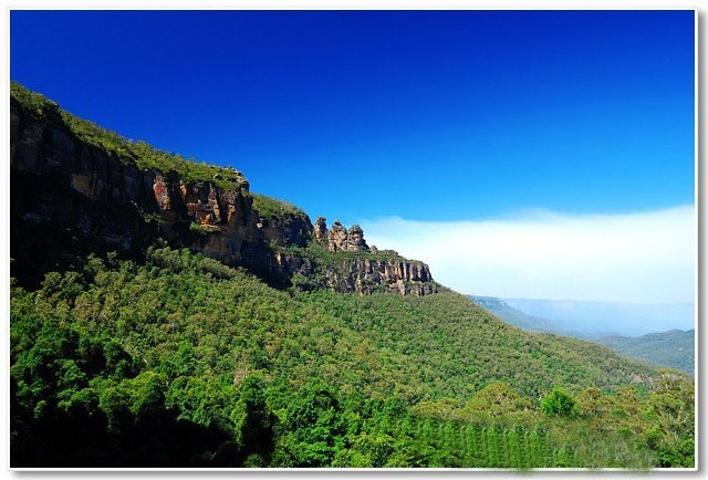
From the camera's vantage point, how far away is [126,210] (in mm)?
24344

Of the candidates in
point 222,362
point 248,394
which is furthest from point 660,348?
point 248,394

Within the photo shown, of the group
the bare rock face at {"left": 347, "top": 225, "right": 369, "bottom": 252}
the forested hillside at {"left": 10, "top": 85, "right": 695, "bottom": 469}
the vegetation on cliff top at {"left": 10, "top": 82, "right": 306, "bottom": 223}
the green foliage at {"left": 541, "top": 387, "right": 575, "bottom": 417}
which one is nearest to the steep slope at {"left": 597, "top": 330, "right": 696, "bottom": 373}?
the forested hillside at {"left": 10, "top": 85, "right": 695, "bottom": 469}

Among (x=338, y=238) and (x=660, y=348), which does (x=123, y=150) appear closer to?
(x=338, y=238)

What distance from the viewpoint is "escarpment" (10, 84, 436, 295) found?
56.7 feet

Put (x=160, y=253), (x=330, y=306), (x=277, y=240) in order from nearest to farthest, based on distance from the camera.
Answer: (x=160, y=253) < (x=330, y=306) < (x=277, y=240)

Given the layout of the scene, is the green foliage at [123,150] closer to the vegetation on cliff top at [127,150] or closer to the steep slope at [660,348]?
the vegetation on cliff top at [127,150]

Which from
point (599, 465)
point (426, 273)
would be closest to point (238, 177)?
Answer: point (426, 273)

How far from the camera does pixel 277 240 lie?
4659 cm

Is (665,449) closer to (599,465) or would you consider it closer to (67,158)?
(599,465)

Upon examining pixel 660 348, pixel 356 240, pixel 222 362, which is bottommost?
pixel 660 348

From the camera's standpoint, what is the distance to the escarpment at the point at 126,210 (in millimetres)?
17297

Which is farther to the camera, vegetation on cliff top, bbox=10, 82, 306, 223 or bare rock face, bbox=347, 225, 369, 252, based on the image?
bare rock face, bbox=347, 225, 369, 252

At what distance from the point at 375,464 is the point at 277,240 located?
37359mm

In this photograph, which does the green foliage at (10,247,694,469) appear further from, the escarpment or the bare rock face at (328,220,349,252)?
the bare rock face at (328,220,349,252)
